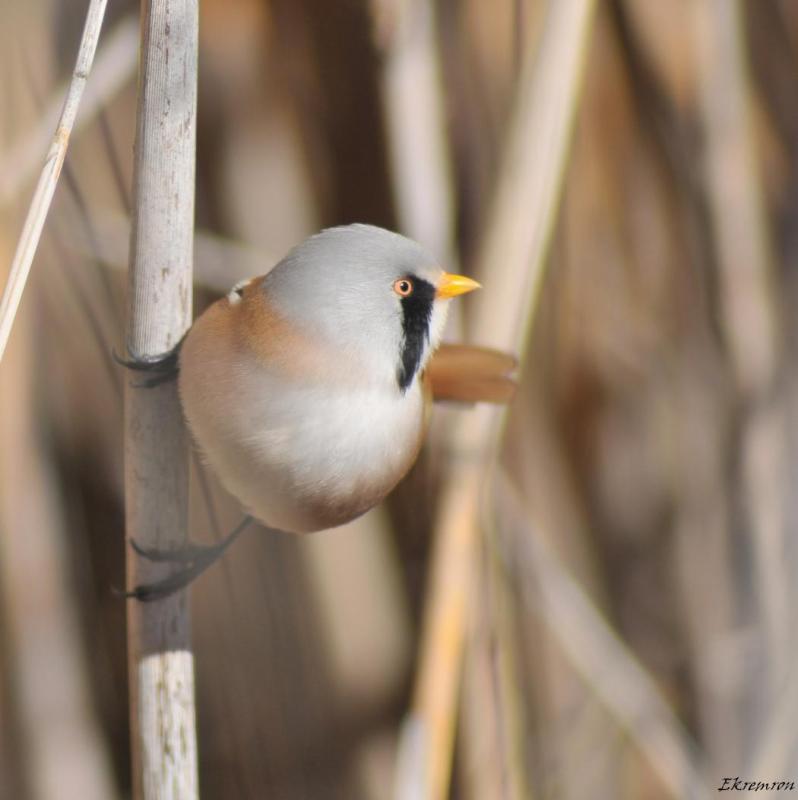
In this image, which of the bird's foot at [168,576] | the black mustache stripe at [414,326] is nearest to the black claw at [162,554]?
the bird's foot at [168,576]

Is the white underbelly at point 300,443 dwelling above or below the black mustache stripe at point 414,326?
below

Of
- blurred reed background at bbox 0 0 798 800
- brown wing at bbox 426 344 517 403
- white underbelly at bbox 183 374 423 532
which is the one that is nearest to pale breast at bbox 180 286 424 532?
white underbelly at bbox 183 374 423 532

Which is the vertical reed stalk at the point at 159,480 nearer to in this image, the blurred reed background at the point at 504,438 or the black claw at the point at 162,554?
the black claw at the point at 162,554

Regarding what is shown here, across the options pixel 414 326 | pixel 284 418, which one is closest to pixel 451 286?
pixel 414 326

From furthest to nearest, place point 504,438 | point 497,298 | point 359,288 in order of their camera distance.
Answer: point 504,438 < point 497,298 < point 359,288

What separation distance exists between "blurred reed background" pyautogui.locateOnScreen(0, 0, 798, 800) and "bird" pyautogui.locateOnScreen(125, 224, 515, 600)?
302mm

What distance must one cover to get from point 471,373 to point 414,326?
16 cm

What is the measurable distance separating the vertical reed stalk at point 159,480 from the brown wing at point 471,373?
0.27m

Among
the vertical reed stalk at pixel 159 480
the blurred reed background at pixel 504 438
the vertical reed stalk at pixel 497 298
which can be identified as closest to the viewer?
the vertical reed stalk at pixel 159 480

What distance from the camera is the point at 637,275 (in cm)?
142

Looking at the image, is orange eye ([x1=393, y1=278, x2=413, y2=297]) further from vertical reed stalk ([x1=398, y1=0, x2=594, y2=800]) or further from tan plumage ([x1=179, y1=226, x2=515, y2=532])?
vertical reed stalk ([x1=398, y1=0, x2=594, y2=800])

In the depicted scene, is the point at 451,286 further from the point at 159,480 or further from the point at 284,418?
the point at 159,480

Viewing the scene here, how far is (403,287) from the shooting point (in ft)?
2.67

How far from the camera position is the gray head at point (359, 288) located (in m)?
0.78
